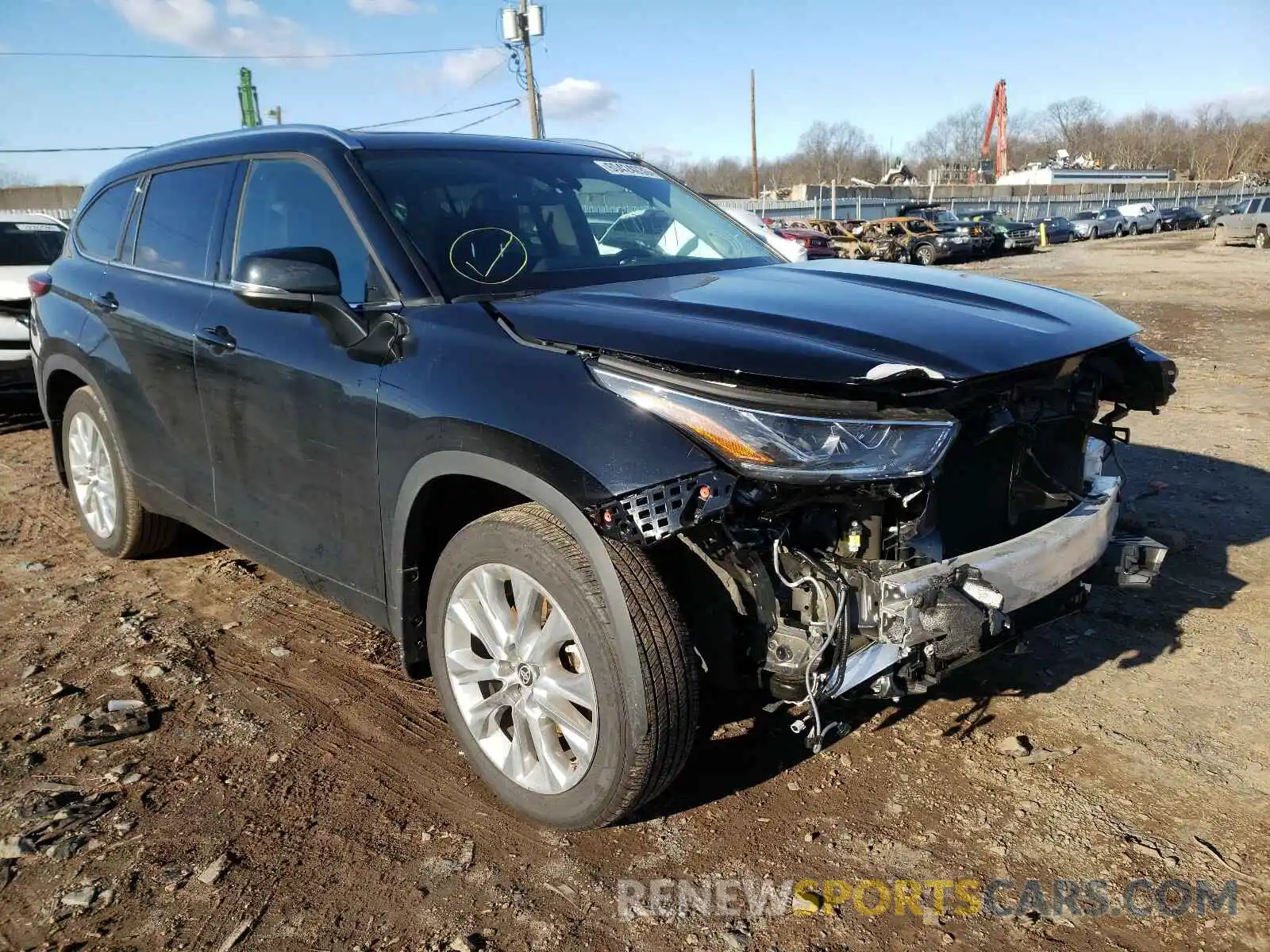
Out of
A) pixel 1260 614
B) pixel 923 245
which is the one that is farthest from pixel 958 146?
pixel 1260 614

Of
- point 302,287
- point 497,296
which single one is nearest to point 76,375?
point 302,287

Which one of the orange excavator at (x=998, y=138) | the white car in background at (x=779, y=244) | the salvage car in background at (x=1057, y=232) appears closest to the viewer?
the white car in background at (x=779, y=244)

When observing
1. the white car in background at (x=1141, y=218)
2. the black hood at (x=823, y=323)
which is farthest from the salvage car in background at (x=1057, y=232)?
the black hood at (x=823, y=323)

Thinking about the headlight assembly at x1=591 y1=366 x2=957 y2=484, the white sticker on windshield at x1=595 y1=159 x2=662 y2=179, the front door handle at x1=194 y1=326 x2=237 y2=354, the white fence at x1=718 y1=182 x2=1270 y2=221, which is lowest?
the headlight assembly at x1=591 y1=366 x2=957 y2=484

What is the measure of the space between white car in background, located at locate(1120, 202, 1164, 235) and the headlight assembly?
4795 centimetres

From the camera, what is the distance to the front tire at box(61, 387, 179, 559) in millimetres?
4379

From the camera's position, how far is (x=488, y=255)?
9.71 feet

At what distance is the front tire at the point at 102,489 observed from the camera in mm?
4379

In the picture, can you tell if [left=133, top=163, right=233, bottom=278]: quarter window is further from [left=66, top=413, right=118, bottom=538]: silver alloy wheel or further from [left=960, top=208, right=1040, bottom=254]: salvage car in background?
[left=960, top=208, right=1040, bottom=254]: salvage car in background

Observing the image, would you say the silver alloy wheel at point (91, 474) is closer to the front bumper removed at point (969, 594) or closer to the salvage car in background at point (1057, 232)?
the front bumper removed at point (969, 594)

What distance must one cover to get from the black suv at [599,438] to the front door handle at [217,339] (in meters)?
0.02

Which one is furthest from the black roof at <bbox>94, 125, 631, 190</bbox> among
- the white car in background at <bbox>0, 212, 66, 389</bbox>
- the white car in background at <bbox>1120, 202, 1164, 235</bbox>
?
the white car in background at <bbox>1120, 202, 1164, 235</bbox>

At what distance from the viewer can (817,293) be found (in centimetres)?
284

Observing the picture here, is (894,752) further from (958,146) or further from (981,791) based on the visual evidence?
(958,146)
